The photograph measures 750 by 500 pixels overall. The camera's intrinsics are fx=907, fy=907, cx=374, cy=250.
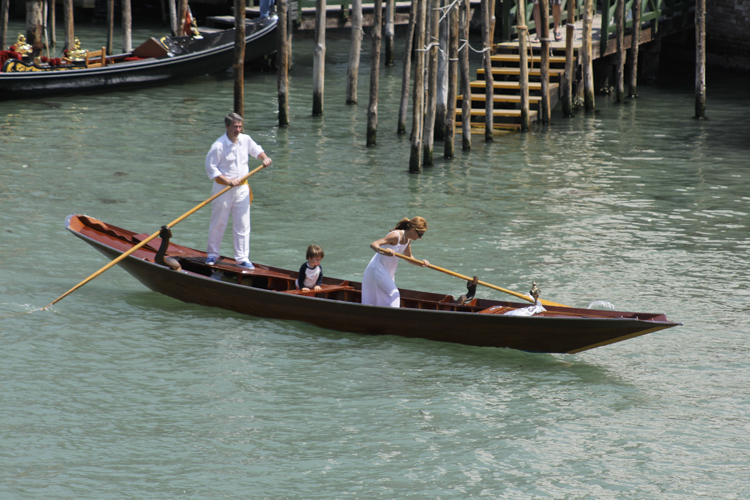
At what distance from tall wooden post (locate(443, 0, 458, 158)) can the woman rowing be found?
584cm

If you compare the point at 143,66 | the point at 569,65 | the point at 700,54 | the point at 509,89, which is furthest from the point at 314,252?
the point at 143,66

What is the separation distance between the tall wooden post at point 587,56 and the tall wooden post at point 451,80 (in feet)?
13.1

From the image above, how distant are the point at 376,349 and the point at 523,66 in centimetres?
858

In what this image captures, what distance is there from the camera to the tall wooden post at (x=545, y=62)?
14922mm

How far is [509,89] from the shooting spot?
1666cm

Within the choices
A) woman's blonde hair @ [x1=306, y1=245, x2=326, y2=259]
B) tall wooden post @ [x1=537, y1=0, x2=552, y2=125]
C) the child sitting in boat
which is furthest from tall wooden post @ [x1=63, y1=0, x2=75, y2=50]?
woman's blonde hair @ [x1=306, y1=245, x2=326, y2=259]

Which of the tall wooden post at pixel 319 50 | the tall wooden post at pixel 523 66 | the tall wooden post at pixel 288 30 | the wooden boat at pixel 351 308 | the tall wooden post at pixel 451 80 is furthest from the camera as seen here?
the tall wooden post at pixel 319 50

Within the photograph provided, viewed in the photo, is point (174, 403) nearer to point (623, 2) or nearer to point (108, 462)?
point (108, 462)

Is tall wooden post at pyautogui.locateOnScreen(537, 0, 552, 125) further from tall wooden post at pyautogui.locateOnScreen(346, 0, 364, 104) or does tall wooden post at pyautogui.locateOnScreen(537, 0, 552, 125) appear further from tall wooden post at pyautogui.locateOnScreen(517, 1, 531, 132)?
tall wooden post at pyautogui.locateOnScreen(346, 0, 364, 104)

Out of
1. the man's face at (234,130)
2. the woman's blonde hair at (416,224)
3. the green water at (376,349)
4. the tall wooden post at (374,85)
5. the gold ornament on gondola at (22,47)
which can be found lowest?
the green water at (376,349)

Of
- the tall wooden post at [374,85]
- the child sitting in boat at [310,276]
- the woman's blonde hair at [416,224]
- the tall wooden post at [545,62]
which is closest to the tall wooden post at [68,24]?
the tall wooden post at [374,85]

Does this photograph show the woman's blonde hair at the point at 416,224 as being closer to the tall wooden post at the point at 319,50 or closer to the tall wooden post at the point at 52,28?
the tall wooden post at the point at 319,50

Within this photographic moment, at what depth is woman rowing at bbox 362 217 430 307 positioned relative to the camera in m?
7.38

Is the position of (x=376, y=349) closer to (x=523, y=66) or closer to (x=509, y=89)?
(x=523, y=66)
